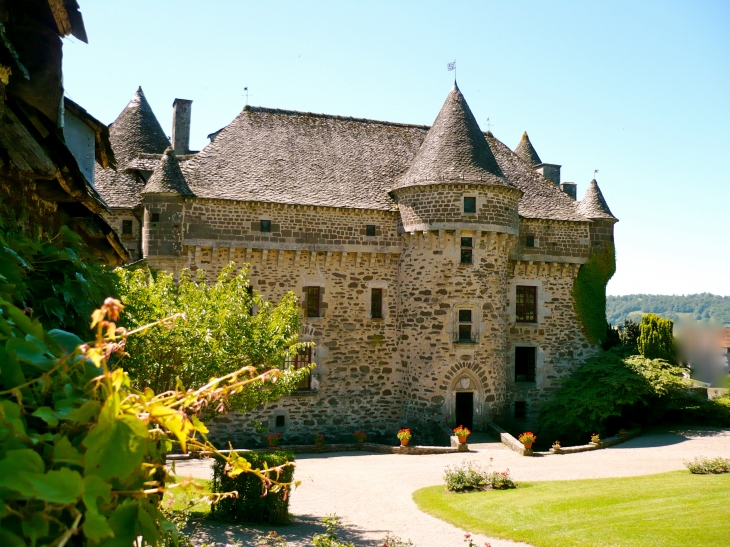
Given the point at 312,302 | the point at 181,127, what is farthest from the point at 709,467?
the point at 181,127

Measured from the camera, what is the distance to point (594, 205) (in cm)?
2834

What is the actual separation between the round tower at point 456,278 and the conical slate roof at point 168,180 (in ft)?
24.7

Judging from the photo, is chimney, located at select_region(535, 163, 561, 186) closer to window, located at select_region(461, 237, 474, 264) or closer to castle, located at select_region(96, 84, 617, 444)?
castle, located at select_region(96, 84, 617, 444)

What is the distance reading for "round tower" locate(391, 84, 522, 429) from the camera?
24438mm

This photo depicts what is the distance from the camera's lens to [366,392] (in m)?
25.6

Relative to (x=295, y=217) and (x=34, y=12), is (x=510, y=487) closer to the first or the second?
(x=295, y=217)

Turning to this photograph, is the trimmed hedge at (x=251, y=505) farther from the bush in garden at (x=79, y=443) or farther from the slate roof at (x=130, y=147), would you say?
the slate roof at (x=130, y=147)

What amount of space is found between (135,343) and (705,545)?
10235mm

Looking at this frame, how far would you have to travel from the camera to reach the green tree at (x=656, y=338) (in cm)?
2634

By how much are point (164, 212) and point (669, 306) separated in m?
136

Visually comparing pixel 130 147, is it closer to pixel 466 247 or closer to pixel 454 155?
pixel 454 155

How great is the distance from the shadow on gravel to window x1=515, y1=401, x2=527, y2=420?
47.0 ft

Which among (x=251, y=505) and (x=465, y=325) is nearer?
(x=251, y=505)

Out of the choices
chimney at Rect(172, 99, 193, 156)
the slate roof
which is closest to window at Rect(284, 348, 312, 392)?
the slate roof
